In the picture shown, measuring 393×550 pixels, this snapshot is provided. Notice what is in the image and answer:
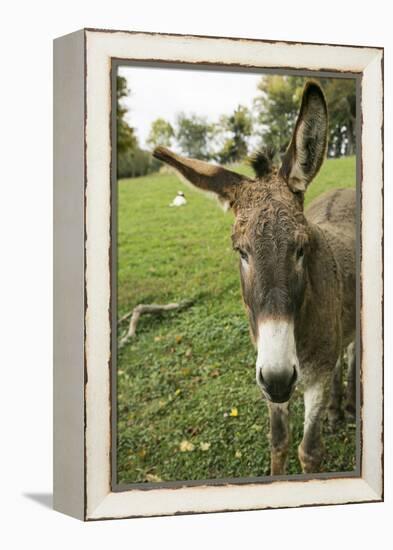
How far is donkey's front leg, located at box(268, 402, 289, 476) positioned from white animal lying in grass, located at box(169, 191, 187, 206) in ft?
4.97

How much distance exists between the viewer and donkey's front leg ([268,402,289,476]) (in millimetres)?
8148

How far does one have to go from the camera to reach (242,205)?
26.0 feet

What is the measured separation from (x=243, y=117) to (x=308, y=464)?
7.89 feet

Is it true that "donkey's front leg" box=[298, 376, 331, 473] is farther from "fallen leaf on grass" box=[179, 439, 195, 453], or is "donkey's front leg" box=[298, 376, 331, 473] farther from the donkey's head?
"fallen leaf on grass" box=[179, 439, 195, 453]

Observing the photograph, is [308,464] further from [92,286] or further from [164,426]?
[92,286]

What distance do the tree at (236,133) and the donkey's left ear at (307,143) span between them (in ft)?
1.00

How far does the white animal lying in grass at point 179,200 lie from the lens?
25.7 feet

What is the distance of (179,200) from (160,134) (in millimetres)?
445

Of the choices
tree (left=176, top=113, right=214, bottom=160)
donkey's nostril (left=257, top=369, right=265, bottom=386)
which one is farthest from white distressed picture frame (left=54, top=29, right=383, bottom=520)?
donkey's nostril (left=257, top=369, right=265, bottom=386)

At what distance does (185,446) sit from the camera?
7840 mm

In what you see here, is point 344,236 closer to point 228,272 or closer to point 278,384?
point 228,272

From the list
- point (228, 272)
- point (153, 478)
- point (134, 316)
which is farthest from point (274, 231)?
point (153, 478)

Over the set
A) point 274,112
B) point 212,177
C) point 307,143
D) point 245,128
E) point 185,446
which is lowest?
point 185,446

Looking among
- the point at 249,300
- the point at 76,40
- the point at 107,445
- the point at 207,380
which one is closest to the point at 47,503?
the point at 107,445
